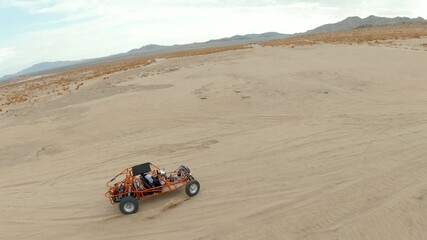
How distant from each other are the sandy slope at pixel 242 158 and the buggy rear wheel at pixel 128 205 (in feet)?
0.67

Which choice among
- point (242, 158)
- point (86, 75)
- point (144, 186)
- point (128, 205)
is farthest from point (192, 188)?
point (86, 75)

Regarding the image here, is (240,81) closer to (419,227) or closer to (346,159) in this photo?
(346,159)

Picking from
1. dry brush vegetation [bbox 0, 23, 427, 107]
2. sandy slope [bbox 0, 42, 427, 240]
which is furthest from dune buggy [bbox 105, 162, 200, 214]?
dry brush vegetation [bbox 0, 23, 427, 107]

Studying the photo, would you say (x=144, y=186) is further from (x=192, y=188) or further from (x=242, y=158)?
(x=242, y=158)

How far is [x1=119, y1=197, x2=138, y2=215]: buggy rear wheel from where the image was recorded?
861 centimetres

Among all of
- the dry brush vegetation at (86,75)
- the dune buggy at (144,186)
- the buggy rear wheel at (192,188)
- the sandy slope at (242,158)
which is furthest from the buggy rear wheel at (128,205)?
the dry brush vegetation at (86,75)

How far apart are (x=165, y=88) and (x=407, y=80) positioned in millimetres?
16279

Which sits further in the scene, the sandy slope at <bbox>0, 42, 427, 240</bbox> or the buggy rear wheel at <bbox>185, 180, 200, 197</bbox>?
the buggy rear wheel at <bbox>185, 180, 200, 197</bbox>

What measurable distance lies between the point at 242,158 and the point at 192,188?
288cm

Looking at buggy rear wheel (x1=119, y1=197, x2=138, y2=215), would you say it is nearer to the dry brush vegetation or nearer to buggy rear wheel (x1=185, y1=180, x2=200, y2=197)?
buggy rear wheel (x1=185, y1=180, x2=200, y2=197)

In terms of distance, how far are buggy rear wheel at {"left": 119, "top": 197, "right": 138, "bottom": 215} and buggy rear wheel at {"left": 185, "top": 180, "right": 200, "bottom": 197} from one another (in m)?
1.40

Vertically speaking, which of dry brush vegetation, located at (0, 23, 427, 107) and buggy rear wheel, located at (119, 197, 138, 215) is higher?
dry brush vegetation, located at (0, 23, 427, 107)

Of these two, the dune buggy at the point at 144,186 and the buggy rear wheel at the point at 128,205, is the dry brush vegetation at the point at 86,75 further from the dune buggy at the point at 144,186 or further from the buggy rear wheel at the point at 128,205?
the buggy rear wheel at the point at 128,205

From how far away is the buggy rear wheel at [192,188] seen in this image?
913 cm
